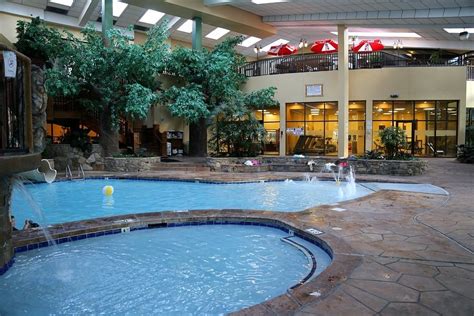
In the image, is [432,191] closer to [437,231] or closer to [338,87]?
[437,231]

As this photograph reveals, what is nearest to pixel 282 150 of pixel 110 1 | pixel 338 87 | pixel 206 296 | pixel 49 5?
pixel 338 87

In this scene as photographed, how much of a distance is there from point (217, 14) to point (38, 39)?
7174 mm

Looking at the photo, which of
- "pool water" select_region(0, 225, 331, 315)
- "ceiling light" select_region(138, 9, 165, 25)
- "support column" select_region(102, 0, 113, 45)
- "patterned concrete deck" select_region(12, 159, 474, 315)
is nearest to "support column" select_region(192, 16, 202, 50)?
"ceiling light" select_region(138, 9, 165, 25)

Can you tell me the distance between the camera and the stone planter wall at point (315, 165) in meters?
12.6

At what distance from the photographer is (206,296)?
3.78 meters

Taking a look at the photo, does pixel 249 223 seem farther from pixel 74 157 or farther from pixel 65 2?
pixel 65 2

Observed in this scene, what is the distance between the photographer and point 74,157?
1433 centimetres

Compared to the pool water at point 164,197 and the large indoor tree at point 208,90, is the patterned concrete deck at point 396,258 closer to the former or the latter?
the pool water at point 164,197

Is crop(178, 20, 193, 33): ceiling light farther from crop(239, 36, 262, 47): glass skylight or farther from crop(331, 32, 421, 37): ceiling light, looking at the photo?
crop(331, 32, 421, 37): ceiling light

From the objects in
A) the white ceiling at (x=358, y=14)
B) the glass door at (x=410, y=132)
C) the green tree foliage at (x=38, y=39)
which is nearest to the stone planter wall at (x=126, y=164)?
the green tree foliage at (x=38, y=39)

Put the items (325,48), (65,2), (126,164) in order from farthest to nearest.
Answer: (325,48) < (65,2) < (126,164)

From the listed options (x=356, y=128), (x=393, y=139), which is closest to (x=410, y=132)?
(x=356, y=128)

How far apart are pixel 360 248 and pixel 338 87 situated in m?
13.9

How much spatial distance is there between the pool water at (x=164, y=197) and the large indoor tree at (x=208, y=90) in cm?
470
